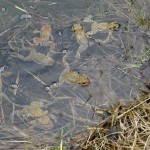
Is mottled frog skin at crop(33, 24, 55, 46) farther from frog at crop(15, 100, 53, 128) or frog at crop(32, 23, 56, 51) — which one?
frog at crop(15, 100, 53, 128)

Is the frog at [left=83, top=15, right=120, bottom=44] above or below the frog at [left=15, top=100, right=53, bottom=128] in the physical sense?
above

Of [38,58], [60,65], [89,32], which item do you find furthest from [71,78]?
[89,32]

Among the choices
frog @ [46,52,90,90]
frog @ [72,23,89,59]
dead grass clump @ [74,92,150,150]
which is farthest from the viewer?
frog @ [72,23,89,59]

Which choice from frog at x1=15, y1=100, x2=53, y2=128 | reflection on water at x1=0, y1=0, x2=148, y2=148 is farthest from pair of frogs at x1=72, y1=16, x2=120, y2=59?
frog at x1=15, y1=100, x2=53, y2=128

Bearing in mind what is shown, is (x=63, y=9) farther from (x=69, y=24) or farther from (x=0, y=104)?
(x=0, y=104)

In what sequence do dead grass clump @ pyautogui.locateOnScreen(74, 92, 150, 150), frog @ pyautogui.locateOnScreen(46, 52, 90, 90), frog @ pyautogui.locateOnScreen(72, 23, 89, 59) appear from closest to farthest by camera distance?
dead grass clump @ pyautogui.locateOnScreen(74, 92, 150, 150)
frog @ pyautogui.locateOnScreen(46, 52, 90, 90)
frog @ pyautogui.locateOnScreen(72, 23, 89, 59)

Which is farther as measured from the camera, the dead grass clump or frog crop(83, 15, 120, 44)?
frog crop(83, 15, 120, 44)

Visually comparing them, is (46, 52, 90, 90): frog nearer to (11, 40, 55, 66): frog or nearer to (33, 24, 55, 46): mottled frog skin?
(11, 40, 55, 66): frog

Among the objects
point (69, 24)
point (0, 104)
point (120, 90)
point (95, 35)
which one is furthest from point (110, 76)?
point (0, 104)

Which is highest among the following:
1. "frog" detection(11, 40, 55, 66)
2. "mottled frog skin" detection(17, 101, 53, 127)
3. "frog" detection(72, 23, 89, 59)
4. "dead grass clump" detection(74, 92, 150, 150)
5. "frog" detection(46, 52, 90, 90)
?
"frog" detection(72, 23, 89, 59)
